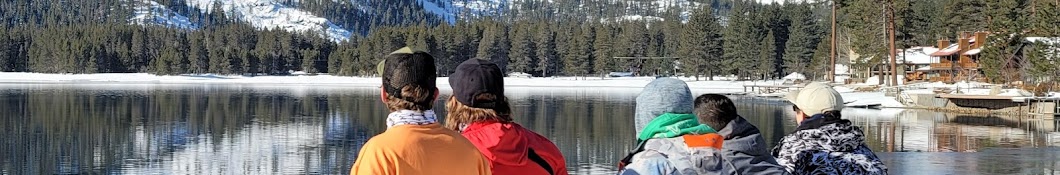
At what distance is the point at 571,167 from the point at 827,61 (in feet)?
189

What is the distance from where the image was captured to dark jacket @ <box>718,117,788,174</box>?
382 centimetres

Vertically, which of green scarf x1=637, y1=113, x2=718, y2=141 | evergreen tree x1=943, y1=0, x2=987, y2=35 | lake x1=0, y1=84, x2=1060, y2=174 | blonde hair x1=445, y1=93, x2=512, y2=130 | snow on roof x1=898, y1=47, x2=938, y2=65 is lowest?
lake x1=0, y1=84, x2=1060, y2=174

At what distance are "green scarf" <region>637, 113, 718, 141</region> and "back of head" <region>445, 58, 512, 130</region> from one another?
1.72ft

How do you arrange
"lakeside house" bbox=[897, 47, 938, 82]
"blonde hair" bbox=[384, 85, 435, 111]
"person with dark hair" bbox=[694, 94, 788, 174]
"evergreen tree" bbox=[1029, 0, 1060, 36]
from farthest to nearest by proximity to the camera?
"lakeside house" bbox=[897, 47, 938, 82], "evergreen tree" bbox=[1029, 0, 1060, 36], "person with dark hair" bbox=[694, 94, 788, 174], "blonde hair" bbox=[384, 85, 435, 111]

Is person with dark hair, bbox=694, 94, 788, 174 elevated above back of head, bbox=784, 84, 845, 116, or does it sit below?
below

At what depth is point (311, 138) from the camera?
74.4ft

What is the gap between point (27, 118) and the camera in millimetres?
28969

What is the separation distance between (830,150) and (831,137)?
8 cm

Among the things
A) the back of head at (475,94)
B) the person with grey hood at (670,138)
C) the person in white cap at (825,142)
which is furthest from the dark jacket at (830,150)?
the back of head at (475,94)

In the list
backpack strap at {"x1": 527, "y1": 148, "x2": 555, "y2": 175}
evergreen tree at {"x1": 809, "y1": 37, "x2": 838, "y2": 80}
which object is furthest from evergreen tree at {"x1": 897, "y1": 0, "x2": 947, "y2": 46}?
backpack strap at {"x1": 527, "y1": 148, "x2": 555, "y2": 175}

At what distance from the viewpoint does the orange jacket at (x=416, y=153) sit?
2.76 metres

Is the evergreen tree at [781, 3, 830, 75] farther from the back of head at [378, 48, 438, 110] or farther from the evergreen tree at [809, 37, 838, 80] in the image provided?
the back of head at [378, 48, 438, 110]

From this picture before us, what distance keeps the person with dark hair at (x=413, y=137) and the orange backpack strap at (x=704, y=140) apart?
0.75 metres

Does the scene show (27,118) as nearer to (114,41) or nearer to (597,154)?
(597,154)
